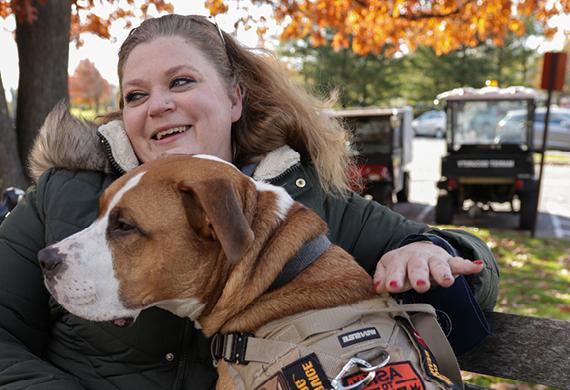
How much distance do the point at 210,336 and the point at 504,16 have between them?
949 centimetres

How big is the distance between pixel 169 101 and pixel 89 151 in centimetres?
42

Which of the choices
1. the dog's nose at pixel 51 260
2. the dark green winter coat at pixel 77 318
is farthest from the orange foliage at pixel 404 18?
the dog's nose at pixel 51 260

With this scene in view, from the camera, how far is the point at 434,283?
225cm

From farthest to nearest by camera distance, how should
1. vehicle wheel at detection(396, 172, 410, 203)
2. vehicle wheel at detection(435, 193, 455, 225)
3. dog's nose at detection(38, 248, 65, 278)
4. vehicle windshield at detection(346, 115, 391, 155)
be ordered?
vehicle wheel at detection(396, 172, 410, 203) → vehicle windshield at detection(346, 115, 391, 155) → vehicle wheel at detection(435, 193, 455, 225) → dog's nose at detection(38, 248, 65, 278)

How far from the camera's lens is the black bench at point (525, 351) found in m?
2.46

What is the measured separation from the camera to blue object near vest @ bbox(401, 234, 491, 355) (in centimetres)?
231

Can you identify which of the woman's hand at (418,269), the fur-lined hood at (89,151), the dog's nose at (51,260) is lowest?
the woman's hand at (418,269)

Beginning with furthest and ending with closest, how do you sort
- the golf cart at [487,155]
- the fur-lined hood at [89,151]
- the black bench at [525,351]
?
the golf cart at [487,155]
the fur-lined hood at [89,151]
the black bench at [525,351]

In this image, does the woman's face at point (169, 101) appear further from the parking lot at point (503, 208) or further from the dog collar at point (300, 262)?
the parking lot at point (503, 208)

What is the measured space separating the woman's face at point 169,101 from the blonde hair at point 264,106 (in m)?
0.10

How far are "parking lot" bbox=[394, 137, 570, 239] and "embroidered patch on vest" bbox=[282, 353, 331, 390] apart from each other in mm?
10481

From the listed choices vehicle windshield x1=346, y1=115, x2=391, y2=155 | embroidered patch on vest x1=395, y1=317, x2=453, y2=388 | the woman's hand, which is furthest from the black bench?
vehicle windshield x1=346, y1=115, x2=391, y2=155

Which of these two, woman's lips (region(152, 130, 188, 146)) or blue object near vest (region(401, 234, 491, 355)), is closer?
blue object near vest (region(401, 234, 491, 355))

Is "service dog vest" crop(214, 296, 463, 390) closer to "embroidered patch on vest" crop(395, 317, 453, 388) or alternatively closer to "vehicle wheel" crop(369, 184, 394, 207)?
"embroidered patch on vest" crop(395, 317, 453, 388)
